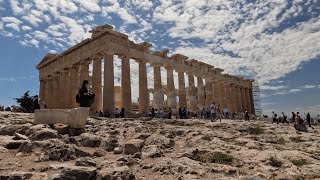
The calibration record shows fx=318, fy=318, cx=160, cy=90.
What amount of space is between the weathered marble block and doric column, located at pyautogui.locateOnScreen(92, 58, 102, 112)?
1799cm

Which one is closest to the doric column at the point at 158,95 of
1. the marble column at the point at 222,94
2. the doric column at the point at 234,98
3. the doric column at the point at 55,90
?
the doric column at the point at 55,90

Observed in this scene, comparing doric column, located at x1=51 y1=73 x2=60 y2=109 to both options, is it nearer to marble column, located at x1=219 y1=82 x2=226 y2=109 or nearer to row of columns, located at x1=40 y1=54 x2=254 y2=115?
row of columns, located at x1=40 y1=54 x2=254 y2=115

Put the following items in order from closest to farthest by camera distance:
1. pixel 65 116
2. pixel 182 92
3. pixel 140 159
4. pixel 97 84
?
1. pixel 140 159
2. pixel 65 116
3. pixel 97 84
4. pixel 182 92

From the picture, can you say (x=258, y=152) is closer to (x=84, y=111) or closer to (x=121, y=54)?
(x=84, y=111)

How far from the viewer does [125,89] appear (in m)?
31.0

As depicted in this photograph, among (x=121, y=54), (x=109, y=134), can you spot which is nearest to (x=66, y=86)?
(x=121, y=54)

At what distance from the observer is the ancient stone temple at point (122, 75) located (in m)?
30.6

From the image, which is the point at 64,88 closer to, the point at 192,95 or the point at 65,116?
the point at 192,95

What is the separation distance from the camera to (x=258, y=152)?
10.4 meters

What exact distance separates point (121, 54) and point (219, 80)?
66.7 feet

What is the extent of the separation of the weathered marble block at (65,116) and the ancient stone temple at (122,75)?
53.3 ft

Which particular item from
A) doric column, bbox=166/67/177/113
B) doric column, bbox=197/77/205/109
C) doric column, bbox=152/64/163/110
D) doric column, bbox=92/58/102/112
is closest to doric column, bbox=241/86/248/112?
Result: doric column, bbox=197/77/205/109

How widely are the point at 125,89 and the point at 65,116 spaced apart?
18.0 metres

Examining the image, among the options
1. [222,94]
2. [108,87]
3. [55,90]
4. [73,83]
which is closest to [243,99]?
[222,94]
